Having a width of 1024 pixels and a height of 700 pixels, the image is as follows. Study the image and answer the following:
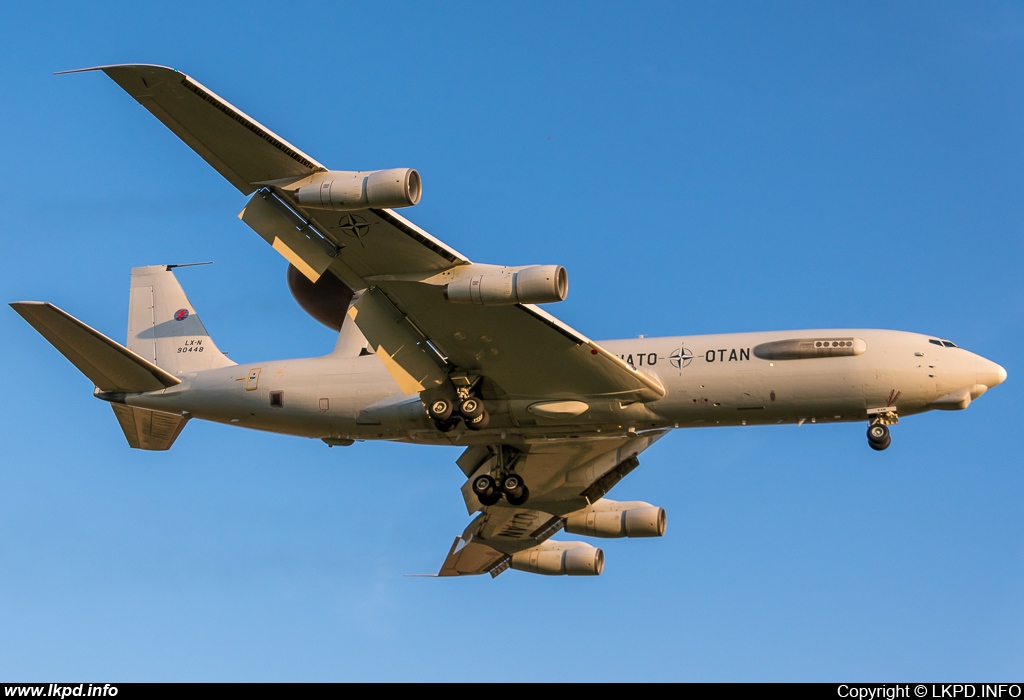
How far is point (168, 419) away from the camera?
135 ft

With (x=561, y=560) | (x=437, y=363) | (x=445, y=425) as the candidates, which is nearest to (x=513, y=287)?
(x=437, y=363)

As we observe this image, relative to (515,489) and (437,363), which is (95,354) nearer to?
(437,363)

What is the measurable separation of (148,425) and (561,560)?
1635 cm

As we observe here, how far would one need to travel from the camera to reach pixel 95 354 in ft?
126

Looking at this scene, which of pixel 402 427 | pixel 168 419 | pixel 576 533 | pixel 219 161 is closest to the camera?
pixel 219 161

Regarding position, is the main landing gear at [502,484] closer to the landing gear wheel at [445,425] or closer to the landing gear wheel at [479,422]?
the landing gear wheel at [479,422]

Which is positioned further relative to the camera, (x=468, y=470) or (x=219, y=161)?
(x=468, y=470)

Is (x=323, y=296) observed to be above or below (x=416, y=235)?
above

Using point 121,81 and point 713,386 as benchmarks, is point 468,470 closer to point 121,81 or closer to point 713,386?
point 713,386

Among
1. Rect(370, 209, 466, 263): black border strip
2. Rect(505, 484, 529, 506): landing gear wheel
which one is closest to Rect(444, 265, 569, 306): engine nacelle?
Rect(370, 209, 466, 263): black border strip

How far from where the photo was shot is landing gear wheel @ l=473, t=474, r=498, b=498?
3981 cm

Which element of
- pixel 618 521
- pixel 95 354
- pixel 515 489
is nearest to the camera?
pixel 95 354

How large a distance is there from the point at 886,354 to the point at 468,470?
15.2 metres
